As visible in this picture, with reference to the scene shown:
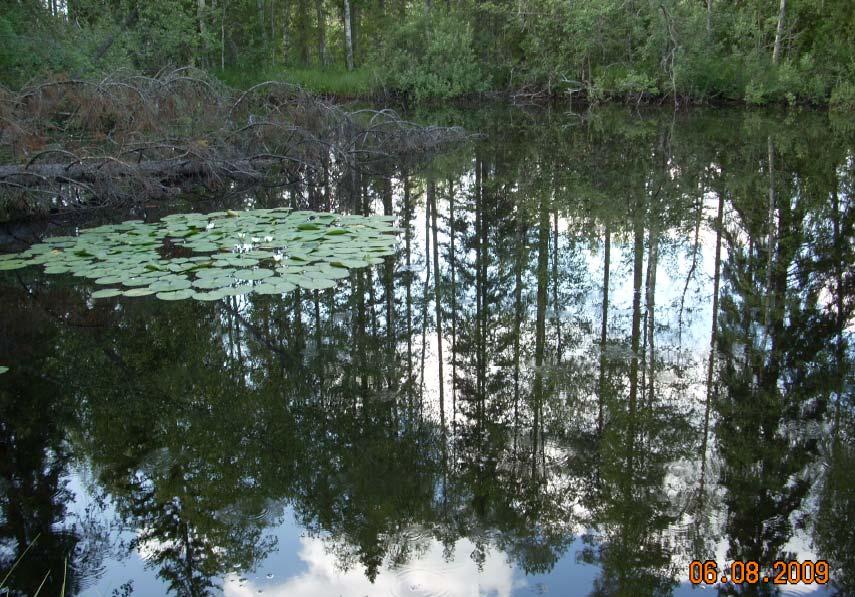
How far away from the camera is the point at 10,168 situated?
6.27m

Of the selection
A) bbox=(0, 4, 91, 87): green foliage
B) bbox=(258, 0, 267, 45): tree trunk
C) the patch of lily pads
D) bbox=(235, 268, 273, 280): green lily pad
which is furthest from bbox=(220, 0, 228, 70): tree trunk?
bbox=(235, 268, 273, 280): green lily pad

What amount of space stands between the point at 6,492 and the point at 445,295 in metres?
2.66

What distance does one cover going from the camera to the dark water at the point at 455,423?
217 centimetres

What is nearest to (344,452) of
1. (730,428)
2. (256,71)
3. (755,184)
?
(730,428)

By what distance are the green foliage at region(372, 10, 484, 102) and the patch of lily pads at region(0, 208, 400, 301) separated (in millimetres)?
15025

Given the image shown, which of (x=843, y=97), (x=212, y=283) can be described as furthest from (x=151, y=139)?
(x=843, y=97)

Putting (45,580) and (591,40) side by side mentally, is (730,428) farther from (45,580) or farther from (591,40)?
(591,40)

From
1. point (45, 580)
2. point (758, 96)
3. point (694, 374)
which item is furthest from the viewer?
point (758, 96)

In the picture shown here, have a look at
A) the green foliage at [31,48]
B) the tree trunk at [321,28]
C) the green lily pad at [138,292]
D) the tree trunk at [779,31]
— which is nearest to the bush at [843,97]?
the tree trunk at [779,31]

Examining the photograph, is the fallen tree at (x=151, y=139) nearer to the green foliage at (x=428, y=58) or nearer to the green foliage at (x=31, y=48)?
the green foliage at (x=31, y=48)
